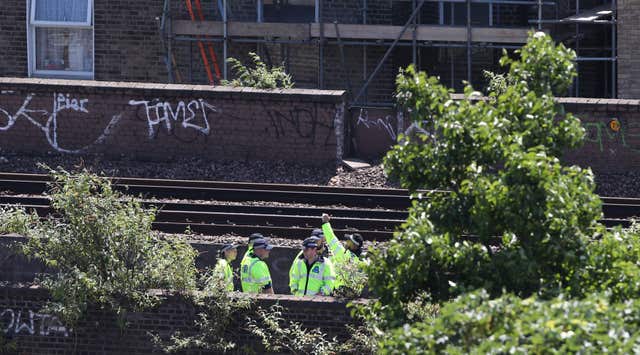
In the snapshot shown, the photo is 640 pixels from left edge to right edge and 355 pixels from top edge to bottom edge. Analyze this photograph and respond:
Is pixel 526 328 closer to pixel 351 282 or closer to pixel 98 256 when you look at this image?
pixel 351 282

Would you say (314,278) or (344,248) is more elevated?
(344,248)

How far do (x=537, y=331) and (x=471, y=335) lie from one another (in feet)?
1.44

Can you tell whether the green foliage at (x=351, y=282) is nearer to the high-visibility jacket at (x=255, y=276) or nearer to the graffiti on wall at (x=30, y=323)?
the high-visibility jacket at (x=255, y=276)

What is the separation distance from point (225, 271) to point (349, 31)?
1095cm

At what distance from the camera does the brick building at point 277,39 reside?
21891 millimetres

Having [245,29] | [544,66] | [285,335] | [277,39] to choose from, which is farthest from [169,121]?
[544,66]

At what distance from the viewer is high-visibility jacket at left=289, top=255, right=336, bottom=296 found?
38.5ft

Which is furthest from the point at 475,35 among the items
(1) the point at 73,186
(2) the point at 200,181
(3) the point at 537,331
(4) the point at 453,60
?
(3) the point at 537,331

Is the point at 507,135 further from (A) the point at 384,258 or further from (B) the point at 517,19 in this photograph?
(B) the point at 517,19

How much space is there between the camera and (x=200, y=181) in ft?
55.5

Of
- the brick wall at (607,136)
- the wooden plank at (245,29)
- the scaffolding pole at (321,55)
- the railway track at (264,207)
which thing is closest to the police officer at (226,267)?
the railway track at (264,207)

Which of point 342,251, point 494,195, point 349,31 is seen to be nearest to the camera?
point 494,195

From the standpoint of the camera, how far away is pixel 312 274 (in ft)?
38.7

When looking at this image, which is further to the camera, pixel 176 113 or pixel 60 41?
pixel 60 41
